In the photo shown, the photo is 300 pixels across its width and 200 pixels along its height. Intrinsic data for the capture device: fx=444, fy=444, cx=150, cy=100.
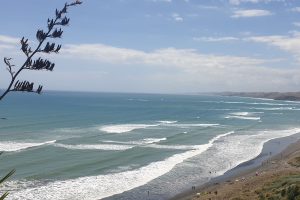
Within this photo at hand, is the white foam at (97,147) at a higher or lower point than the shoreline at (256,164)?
higher

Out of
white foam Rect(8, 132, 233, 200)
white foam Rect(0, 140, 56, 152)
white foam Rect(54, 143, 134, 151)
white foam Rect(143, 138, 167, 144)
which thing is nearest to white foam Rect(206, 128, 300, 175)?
white foam Rect(8, 132, 233, 200)

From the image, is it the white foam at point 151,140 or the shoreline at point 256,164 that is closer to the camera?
the shoreline at point 256,164

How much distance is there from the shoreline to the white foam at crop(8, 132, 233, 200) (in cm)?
361

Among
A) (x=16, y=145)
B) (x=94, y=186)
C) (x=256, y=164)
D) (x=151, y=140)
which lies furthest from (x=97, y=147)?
(x=94, y=186)

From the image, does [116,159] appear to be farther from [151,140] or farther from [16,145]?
[151,140]

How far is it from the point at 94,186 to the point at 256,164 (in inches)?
614

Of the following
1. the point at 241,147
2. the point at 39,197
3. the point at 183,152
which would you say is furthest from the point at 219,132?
the point at 39,197

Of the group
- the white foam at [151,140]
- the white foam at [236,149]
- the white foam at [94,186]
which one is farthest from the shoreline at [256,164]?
the white foam at [151,140]

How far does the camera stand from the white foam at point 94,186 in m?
24.6

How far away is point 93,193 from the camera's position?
25.7 meters

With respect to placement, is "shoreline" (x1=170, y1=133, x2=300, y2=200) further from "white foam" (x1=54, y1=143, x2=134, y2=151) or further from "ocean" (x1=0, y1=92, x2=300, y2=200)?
"white foam" (x1=54, y1=143, x2=134, y2=151)

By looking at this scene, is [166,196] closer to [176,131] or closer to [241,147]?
[241,147]

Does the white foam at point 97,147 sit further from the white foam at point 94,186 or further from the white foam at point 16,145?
the white foam at point 94,186

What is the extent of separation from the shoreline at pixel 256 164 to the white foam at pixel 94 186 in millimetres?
3609
